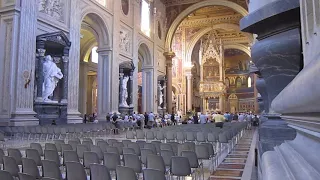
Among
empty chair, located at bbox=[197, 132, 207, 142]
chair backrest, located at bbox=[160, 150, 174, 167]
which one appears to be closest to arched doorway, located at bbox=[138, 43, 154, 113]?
empty chair, located at bbox=[197, 132, 207, 142]

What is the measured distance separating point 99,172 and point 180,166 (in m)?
1.33

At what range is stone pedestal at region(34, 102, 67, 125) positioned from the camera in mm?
12004

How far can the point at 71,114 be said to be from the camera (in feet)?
45.0

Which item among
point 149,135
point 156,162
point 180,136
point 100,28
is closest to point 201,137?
point 180,136

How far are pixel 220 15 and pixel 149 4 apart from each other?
1155cm

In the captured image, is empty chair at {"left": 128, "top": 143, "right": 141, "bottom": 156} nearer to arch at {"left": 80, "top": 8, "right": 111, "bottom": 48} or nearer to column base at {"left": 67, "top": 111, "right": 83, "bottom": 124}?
column base at {"left": 67, "top": 111, "right": 83, "bottom": 124}

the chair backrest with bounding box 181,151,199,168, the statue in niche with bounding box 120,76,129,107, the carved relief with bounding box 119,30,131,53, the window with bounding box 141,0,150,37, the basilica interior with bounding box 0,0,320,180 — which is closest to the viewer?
the basilica interior with bounding box 0,0,320,180

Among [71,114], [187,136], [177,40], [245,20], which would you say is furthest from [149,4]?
[245,20]

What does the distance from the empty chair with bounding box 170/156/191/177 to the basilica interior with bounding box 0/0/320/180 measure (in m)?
0.07

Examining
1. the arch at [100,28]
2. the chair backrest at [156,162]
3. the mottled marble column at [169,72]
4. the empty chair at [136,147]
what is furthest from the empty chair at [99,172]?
the mottled marble column at [169,72]

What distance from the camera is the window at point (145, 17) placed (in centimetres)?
2285

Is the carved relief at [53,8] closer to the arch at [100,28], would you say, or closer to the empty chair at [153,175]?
the arch at [100,28]

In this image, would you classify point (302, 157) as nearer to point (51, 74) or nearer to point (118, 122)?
point (51, 74)

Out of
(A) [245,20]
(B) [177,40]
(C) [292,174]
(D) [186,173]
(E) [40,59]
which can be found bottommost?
(D) [186,173]
